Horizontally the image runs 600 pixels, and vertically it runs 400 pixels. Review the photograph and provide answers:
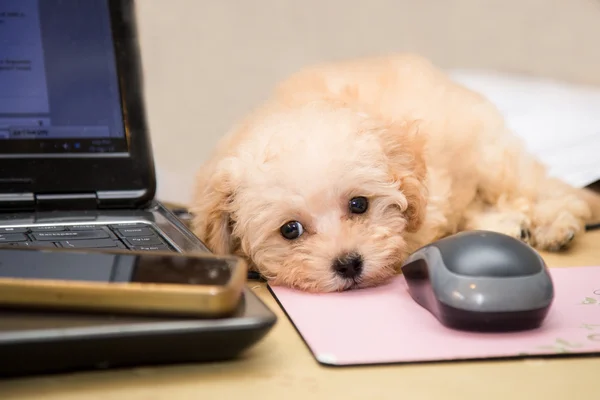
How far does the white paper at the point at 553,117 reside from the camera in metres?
1.57

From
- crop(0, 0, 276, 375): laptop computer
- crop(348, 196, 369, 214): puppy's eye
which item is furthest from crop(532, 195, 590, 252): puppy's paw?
crop(0, 0, 276, 375): laptop computer

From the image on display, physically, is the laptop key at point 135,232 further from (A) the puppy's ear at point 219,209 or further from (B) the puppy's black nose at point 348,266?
(B) the puppy's black nose at point 348,266

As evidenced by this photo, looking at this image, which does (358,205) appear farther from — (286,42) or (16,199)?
(286,42)

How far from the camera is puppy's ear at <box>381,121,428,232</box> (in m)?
1.14

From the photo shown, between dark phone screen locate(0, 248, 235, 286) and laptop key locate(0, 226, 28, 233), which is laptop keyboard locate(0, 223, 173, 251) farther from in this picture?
dark phone screen locate(0, 248, 235, 286)

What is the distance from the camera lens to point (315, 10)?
204 centimetres

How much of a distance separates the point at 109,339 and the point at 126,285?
0.05 m

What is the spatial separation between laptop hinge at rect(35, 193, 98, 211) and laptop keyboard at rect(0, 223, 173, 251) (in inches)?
3.6

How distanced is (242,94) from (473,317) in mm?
1519

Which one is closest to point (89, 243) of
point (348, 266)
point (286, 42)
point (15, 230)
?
point (15, 230)

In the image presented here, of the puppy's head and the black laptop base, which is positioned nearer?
the black laptop base

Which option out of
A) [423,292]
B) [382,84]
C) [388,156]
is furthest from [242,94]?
[423,292]

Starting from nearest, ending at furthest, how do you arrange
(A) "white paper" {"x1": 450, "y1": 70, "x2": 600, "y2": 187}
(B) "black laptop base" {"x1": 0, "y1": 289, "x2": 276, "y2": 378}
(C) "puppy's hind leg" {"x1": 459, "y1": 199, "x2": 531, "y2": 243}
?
(B) "black laptop base" {"x1": 0, "y1": 289, "x2": 276, "y2": 378}
(C) "puppy's hind leg" {"x1": 459, "y1": 199, "x2": 531, "y2": 243}
(A) "white paper" {"x1": 450, "y1": 70, "x2": 600, "y2": 187}

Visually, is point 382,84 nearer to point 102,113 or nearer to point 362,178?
point 362,178
